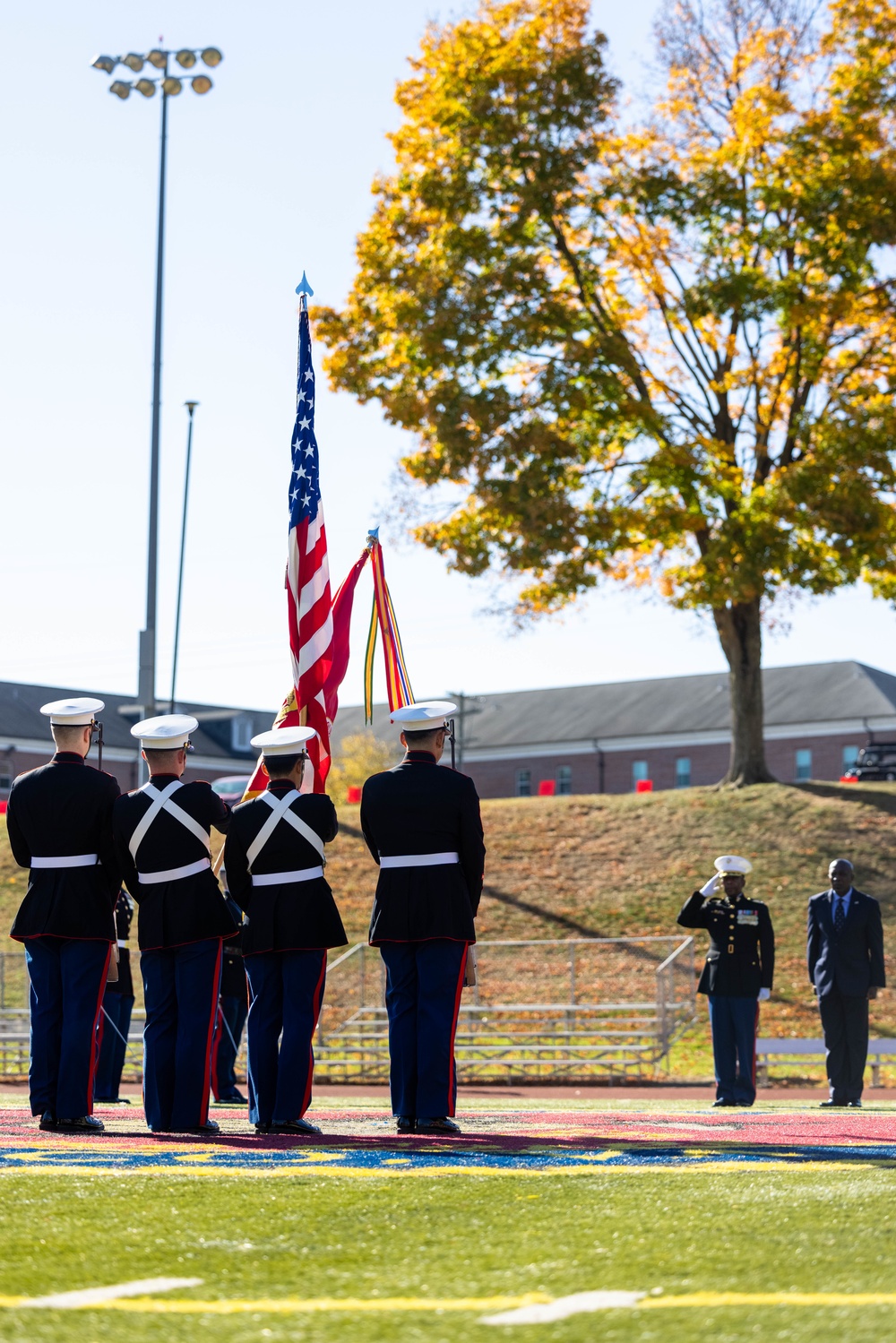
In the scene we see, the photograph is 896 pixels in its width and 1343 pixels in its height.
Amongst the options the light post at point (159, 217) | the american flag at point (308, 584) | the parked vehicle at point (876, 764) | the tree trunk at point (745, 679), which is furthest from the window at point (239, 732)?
the american flag at point (308, 584)

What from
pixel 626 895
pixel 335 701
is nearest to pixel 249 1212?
pixel 335 701

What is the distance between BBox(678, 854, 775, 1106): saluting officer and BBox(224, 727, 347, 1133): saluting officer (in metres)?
6.15

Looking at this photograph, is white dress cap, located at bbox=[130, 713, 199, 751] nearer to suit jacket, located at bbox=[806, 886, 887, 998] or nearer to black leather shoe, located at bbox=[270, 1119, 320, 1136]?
black leather shoe, located at bbox=[270, 1119, 320, 1136]

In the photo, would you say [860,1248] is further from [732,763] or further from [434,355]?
[732,763]

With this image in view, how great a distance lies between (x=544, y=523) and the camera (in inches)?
1025

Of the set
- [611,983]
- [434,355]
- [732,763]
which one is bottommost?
[611,983]

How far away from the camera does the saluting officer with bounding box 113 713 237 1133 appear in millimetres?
7355

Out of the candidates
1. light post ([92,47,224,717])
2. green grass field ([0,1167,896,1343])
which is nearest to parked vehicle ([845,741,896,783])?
light post ([92,47,224,717])

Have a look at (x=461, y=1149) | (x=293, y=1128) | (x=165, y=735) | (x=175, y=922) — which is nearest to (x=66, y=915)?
(x=175, y=922)

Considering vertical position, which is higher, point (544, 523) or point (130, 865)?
point (544, 523)

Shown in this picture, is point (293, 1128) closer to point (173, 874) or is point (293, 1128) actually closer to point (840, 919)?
point (173, 874)

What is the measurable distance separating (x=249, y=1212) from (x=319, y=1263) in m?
0.72

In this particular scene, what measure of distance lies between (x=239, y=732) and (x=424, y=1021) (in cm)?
6909

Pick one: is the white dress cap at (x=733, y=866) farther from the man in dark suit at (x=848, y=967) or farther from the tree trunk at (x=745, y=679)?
the tree trunk at (x=745, y=679)
